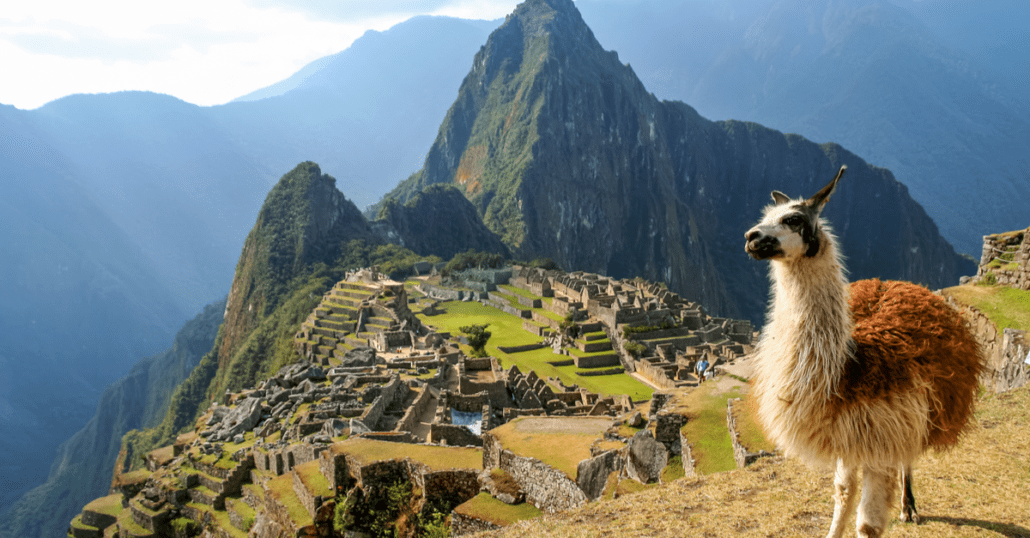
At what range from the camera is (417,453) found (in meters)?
9.88

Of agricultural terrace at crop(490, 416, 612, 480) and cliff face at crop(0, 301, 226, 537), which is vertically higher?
agricultural terrace at crop(490, 416, 612, 480)

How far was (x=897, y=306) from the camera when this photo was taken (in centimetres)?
383

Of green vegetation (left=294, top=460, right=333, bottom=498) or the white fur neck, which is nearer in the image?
the white fur neck

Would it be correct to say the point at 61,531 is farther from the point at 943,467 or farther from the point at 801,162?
the point at 801,162

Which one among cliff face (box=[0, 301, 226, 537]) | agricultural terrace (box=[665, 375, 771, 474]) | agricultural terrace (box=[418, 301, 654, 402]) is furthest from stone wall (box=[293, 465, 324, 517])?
cliff face (box=[0, 301, 226, 537])

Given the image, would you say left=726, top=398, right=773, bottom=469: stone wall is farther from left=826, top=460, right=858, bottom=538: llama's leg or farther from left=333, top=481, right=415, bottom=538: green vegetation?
left=333, top=481, right=415, bottom=538: green vegetation

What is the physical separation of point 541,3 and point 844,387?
185 metres

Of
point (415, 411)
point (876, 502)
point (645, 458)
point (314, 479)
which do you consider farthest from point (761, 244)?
point (415, 411)

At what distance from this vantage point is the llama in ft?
11.4

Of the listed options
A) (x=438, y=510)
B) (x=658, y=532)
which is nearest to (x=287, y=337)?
(x=438, y=510)

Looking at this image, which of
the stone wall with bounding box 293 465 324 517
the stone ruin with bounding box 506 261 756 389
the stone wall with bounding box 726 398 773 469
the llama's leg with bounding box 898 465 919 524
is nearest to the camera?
the llama's leg with bounding box 898 465 919 524

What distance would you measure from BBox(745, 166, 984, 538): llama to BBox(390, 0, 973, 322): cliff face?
115643 mm

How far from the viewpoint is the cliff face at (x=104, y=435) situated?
1923 inches

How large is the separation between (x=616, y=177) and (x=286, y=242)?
323ft
